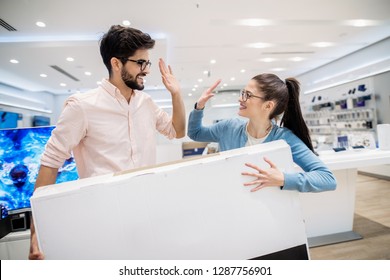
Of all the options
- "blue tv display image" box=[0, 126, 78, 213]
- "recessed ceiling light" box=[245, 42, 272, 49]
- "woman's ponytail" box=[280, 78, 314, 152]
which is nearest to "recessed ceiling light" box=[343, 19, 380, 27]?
"recessed ceiling light" box=[245, 42, 272, 49]

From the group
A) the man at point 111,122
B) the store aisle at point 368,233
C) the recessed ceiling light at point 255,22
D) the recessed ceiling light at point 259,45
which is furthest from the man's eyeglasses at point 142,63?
the recessed ceiling light at point 259,45

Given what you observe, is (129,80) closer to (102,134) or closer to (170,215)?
(102,134)

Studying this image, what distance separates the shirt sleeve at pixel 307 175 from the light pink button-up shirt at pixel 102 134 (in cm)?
66

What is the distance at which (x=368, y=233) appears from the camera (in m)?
2.55

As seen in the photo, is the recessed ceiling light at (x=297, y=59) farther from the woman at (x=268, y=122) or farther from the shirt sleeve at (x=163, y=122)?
the shirt sleeve at (x=163, y=122)

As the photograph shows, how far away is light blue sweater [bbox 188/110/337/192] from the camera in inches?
32.1

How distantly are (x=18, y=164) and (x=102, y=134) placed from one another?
3.32 ft

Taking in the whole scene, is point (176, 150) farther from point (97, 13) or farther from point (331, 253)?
point (331, 253)

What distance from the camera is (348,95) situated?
6164 millimetres

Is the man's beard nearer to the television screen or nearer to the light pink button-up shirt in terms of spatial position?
the light pink button-up shirt

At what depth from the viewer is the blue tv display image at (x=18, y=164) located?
1.47 m

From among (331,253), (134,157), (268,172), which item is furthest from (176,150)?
(268,172)

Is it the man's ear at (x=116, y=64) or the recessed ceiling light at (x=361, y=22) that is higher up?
the recessed ceiling light at (x=361, y=22)

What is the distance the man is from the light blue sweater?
427 millimetres
